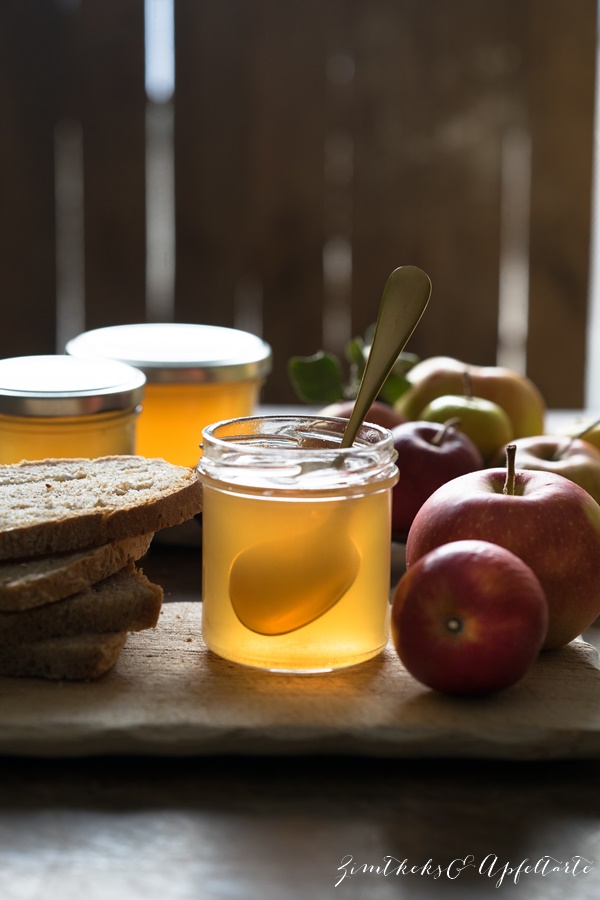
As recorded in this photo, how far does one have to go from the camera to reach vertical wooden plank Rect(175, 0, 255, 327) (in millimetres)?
2652

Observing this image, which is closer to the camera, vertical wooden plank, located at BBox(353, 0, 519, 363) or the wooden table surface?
the wooden table surface

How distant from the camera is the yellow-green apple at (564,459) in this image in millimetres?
1217

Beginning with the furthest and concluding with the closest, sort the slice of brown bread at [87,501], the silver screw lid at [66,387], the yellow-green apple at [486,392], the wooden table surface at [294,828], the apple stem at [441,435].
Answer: the yellow-green apple at [486,392] < the apple stem at [441,435] < the silver screw lid at [66,387] < the slice of brown bread at [87,501] < the wooden table surface at [294,828]

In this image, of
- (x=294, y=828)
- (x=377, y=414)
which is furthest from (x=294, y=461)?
(x=377, y=414)

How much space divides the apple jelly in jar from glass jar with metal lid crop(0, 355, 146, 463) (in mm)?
→ 302

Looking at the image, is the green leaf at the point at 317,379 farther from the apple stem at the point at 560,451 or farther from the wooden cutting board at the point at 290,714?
the wooden cutting board at the point at 290,714

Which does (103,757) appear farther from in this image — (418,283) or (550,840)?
(418,283)

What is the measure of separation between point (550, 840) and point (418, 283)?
1.56ft

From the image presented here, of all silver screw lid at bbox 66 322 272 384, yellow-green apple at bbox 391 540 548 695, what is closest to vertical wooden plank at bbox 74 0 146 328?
silver screw lid at bbox 66 322 272 384

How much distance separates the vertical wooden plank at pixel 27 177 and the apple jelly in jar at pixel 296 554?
6.56 feet

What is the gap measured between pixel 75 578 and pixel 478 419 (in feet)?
2.27

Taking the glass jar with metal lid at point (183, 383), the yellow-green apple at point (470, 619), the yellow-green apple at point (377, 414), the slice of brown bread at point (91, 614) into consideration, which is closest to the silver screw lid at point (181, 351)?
the glass jar with metal lid at point (183, 383)

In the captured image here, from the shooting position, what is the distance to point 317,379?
151 centimetres

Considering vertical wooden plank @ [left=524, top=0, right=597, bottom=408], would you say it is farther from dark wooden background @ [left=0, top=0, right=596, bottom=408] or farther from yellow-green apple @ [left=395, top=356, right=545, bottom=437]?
yellow-green apple @ [left=395, top=356, right=545, bottom=437]
